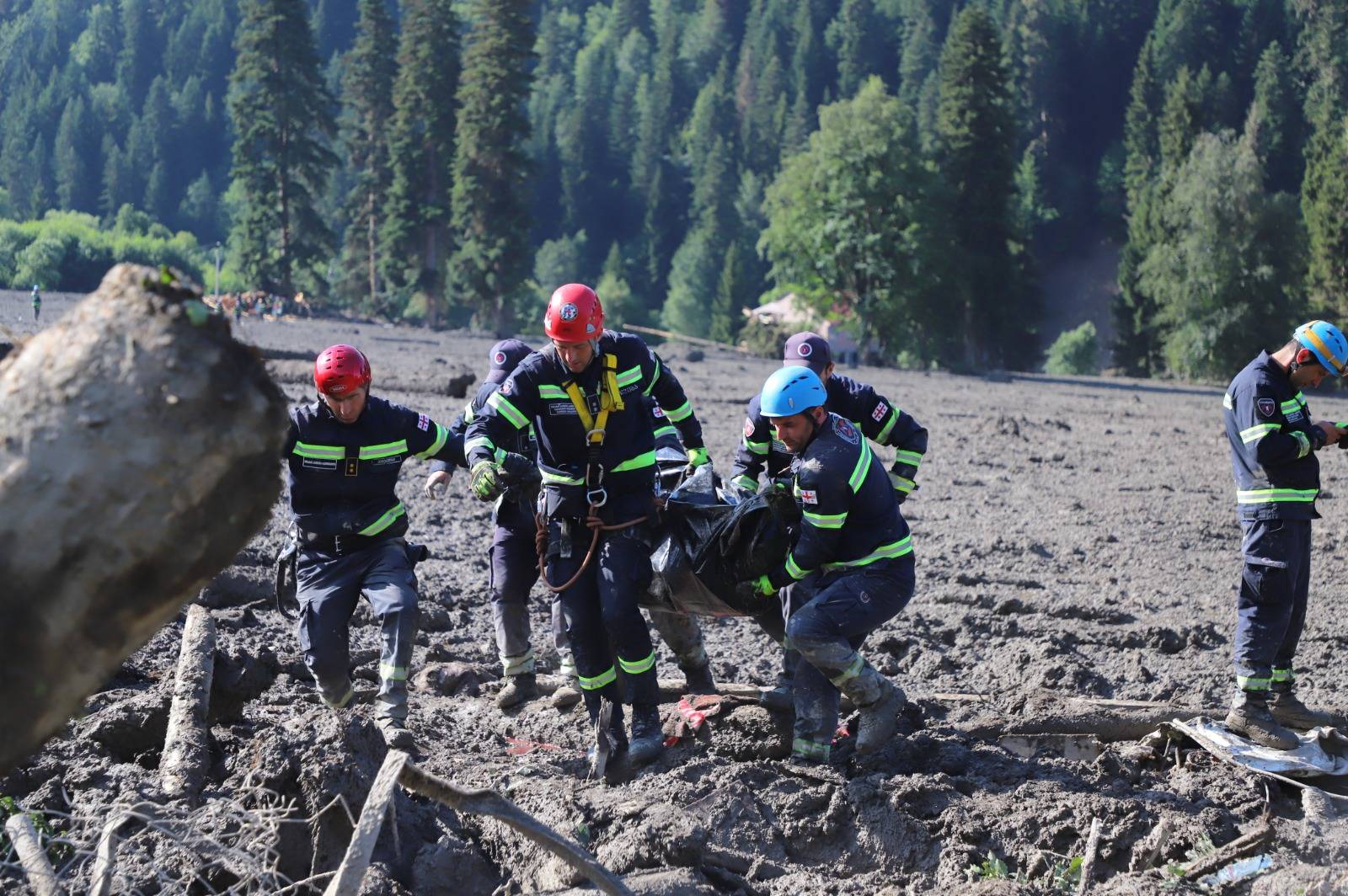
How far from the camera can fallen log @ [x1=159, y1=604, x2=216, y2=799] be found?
519 cm

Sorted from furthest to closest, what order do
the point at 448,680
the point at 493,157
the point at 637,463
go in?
the point at 493,157 < the point at 448,680 < the point at 637,463

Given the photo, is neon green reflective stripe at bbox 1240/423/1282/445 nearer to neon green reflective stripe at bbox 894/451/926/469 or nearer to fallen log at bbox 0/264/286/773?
neon green reflective stripe at bbox 894/451/926/469

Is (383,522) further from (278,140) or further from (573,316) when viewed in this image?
(278,140)

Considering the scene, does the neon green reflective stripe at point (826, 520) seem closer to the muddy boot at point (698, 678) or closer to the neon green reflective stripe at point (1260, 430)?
the muddy boot at point (698, 678)

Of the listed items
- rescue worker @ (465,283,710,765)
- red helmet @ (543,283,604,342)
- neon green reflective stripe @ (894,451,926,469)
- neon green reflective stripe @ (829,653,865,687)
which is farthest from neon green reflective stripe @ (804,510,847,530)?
neon green reflective stripe @ (894,451,926,469)

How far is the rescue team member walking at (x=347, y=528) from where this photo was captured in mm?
6734

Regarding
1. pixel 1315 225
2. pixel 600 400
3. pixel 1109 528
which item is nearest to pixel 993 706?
pixel 600 400

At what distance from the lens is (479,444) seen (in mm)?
6871

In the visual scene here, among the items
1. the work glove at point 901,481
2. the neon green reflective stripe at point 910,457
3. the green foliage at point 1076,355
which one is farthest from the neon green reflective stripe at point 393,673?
the green foliage at point 1076,355

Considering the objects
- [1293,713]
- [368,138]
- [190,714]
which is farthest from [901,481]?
[368,138]

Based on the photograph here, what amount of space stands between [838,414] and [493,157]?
50.0 m

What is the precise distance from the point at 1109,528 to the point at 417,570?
6.91 metres

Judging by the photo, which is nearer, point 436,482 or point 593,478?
point 593,478

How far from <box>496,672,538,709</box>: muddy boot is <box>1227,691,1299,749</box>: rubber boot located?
3656 millimetres
